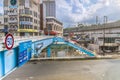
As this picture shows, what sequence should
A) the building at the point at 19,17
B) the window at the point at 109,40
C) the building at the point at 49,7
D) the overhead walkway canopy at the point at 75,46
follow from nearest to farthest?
the overhead walkway canopy at the point at 75,46 < the building at the point at 19,17 < the window at the point at 109,40 < the building at the point at 49,7

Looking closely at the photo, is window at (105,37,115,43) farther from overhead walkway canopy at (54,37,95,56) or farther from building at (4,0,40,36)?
building at (4,0,40,36)

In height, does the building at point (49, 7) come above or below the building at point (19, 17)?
above

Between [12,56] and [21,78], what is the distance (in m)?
10.9

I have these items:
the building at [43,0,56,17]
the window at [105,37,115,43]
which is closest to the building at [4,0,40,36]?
the window at [105,37,115,43]

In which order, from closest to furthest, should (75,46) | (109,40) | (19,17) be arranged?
(75,46)
(19,17)
(109,40)

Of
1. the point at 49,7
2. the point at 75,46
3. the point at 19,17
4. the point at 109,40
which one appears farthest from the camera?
the point at 49,7

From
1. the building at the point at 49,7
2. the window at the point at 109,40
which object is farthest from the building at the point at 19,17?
the building at the point at 49,7

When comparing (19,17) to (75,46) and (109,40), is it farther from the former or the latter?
(109,40)

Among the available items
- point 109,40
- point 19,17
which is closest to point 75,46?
point 109,40

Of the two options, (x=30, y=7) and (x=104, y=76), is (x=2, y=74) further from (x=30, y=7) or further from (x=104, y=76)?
(x=30, y=7)

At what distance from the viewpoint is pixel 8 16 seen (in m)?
61.2

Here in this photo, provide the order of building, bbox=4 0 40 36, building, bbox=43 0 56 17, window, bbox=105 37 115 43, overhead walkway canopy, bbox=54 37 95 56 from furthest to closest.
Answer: building, bbox=43 0 56 17, window, bbox=105 37 115 43, building, bbox=4 0 40 36, overhead walkway canopy, bbox=54 37 95 56

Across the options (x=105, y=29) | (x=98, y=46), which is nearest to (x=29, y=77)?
(x=98, y=46)

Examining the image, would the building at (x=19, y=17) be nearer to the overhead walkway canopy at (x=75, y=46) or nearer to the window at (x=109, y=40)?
the overhead walkway canopy at (x=75, y=46)
